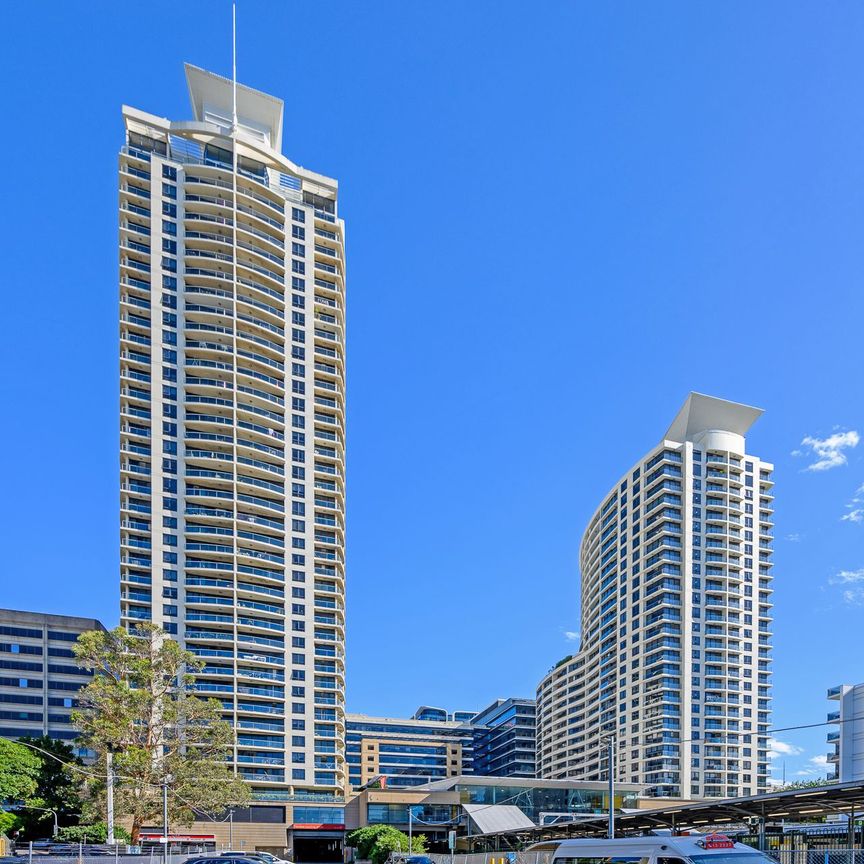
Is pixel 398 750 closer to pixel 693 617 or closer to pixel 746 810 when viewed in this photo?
pixel 693 617

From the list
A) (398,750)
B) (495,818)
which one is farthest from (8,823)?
(398,750)

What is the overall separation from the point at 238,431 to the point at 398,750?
116005mm

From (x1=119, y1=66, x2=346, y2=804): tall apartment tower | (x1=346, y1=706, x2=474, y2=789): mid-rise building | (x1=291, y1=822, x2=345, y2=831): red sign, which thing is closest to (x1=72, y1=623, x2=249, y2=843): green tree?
(x1=119, y1=66, x2=346, y2=804): tall apartment tower

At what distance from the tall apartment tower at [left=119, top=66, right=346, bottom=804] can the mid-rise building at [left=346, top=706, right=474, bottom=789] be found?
297ft

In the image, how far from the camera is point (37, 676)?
114125 mm

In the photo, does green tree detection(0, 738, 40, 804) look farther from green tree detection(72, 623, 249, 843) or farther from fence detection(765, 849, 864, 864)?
fence detection(765, 849, 864, 864)

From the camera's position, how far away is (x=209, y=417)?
310 feet

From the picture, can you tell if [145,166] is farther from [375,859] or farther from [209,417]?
[375,859]

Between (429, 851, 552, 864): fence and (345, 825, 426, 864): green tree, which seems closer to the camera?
(429, 851, 552, 864): fence

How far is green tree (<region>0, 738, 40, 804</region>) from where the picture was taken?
195ft

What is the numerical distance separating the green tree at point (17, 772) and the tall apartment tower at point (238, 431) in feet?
71.7

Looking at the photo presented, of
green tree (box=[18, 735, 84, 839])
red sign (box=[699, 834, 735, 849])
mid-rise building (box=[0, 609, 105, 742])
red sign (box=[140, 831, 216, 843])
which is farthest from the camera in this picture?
mid-rise building (box=[0, 609, 105, 742])

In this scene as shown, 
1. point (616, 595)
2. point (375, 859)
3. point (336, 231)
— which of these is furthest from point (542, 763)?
point (336, 231)

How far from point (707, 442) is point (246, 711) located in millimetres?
78164
